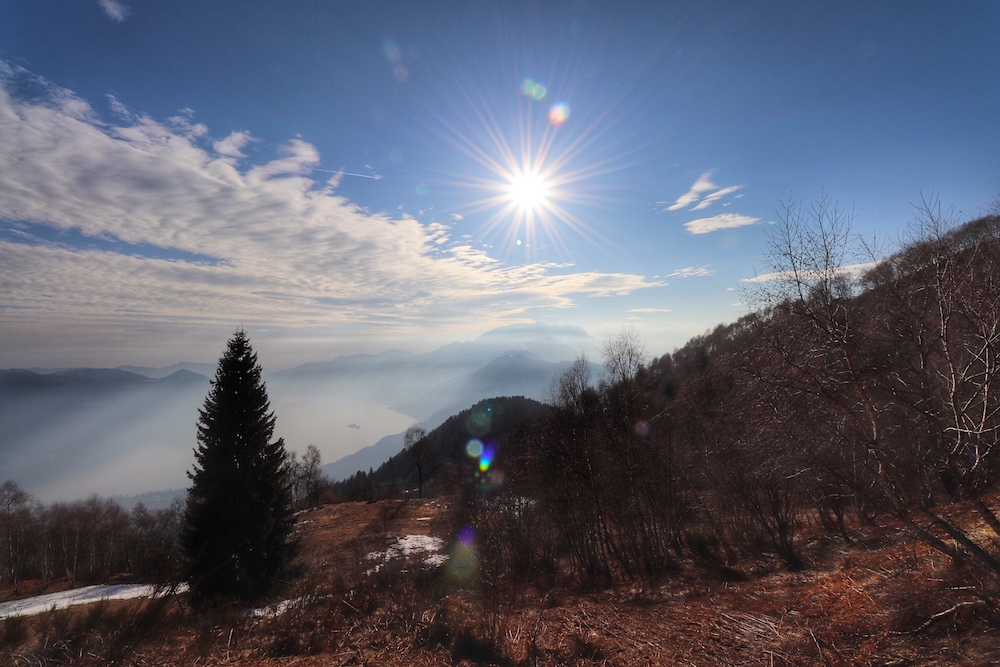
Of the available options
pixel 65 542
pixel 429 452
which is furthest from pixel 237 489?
pixel 65 542

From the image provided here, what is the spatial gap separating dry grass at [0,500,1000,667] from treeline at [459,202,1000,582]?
0.96 metres

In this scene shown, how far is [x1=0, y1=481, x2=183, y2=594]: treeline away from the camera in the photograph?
44.2 metres

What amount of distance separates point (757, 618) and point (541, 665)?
4821 mm

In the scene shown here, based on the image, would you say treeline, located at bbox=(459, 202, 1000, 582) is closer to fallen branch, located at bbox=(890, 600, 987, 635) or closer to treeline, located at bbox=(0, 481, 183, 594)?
fallen branch, located at bbox=(890, 600, 987, 635)

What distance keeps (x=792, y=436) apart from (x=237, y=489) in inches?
779

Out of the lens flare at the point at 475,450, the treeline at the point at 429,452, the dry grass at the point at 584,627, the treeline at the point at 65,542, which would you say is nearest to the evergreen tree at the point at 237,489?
the dry grass at the point at 584,627

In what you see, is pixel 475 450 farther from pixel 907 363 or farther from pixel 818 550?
pixel 907 363

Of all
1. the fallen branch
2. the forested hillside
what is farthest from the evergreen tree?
the fallen branch

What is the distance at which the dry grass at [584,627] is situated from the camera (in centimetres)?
616

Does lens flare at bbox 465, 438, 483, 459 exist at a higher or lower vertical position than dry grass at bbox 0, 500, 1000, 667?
higher

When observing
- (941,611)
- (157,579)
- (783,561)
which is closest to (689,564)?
(783,561)

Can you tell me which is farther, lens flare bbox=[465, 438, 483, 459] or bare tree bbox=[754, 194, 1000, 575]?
lens flare bbox=[465, 438, 483, 459]

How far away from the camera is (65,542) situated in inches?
1831

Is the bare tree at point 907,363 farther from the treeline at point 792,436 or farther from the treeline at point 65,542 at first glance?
the treeline at point 65,542
